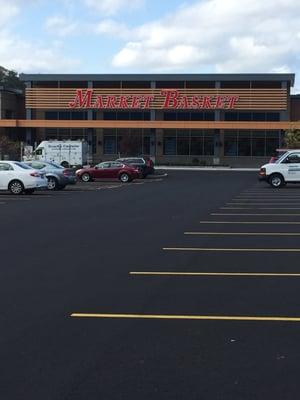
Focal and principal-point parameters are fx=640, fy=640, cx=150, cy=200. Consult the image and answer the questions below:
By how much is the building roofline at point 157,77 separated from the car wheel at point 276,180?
35.0 metres

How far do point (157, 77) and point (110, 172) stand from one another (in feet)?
91.8

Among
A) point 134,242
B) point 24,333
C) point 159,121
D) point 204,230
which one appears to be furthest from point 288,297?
point 159,121

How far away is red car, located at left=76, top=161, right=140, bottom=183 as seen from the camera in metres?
40.5

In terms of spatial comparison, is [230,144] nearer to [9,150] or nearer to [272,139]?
[272,139]

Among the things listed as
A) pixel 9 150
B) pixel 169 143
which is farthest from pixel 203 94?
pixel 9 150

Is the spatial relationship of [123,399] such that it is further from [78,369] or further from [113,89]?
[113,89]

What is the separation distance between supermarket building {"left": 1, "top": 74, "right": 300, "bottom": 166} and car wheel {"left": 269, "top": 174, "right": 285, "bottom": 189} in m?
32.2

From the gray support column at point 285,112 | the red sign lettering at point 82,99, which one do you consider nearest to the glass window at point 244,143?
the gray support column at point 285,112

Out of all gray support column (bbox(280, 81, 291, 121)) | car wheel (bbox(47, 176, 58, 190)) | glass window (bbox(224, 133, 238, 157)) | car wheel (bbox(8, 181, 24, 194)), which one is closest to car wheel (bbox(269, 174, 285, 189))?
car wheel (bbox(47, 176, 58, 190))

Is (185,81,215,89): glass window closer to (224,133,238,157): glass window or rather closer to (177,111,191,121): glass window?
(177,111,191,121): glass window

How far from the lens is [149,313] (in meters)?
6.73

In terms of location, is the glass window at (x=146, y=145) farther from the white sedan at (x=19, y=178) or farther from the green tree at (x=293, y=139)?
the white sedan at (x=19, y=178)

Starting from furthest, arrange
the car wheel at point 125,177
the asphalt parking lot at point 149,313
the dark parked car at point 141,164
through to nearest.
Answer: the dark parked car at point 141,164 < the car wheel at point 125,177 < the asphalt parking lot at point 149,313

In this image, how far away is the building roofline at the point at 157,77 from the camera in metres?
65.1
